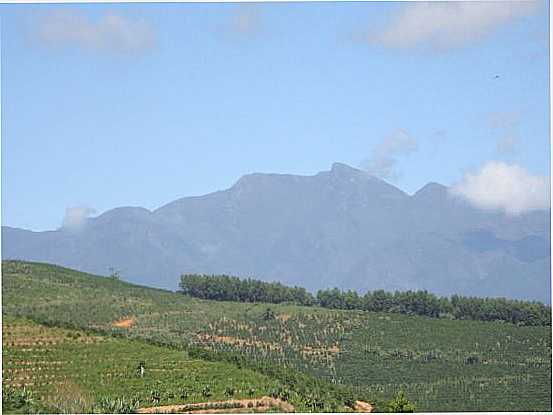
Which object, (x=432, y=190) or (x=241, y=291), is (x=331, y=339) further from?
(x=432, y=190)

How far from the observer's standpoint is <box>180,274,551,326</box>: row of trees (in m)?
25.2

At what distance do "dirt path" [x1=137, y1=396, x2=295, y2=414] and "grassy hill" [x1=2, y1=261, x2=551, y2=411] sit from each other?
1.77 metres

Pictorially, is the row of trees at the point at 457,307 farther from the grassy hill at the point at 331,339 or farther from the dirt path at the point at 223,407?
the dirt path at the point at 223,407

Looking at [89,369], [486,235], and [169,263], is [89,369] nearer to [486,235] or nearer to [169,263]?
[169,263]

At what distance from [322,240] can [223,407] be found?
66593 millimetres

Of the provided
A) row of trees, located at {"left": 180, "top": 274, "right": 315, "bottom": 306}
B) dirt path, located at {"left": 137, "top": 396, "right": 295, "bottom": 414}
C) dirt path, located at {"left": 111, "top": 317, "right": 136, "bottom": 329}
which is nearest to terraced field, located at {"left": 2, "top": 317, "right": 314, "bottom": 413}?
dirt path, located at {"left": 137, "top": 396, "right": 295, "bottom": 414}

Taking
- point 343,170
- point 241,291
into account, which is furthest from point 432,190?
point 241,291

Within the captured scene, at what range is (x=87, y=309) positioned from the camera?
906 inches

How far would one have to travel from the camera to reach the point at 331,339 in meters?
21.0

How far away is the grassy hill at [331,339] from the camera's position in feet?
53.7

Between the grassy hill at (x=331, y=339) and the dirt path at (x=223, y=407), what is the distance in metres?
1.77

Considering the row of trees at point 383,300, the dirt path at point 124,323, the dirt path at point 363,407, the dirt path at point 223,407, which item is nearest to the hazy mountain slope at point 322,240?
the row of trees at point 383,300

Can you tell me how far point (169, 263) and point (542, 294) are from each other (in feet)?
93.5

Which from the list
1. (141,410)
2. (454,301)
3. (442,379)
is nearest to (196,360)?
(141,410)
